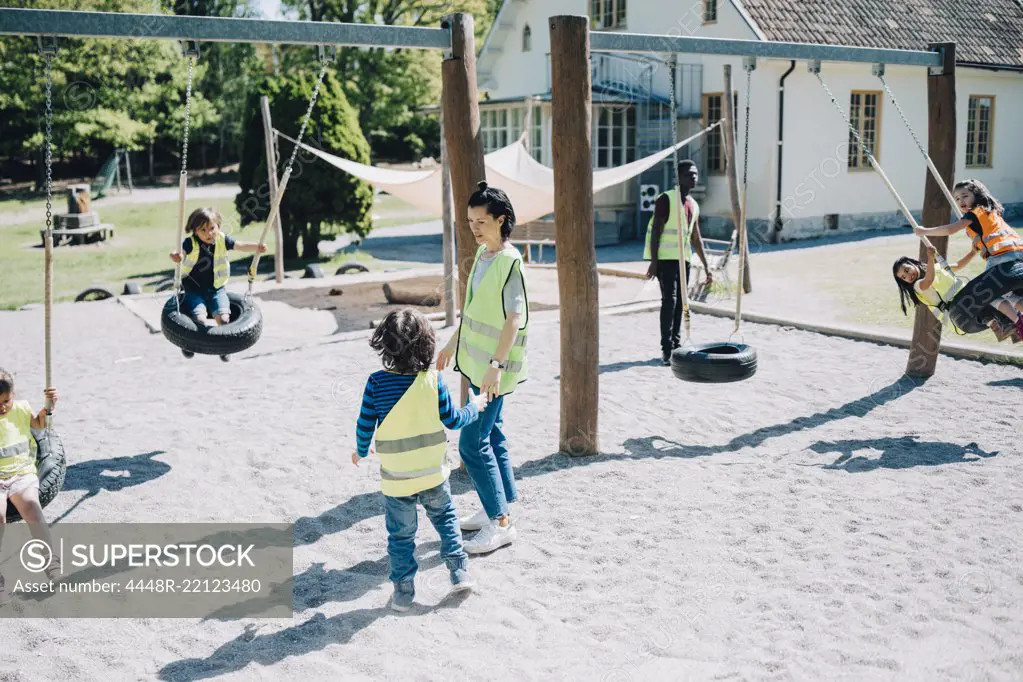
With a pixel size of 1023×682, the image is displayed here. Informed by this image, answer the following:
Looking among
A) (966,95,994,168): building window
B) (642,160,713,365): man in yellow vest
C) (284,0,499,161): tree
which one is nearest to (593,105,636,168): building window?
(966,95,994,168): building window

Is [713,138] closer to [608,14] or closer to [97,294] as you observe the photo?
[608,14]

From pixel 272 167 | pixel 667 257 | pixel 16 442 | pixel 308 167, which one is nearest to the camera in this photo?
pixel 16 442

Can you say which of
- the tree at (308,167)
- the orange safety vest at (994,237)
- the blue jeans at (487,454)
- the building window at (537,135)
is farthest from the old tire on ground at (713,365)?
the building window at (537,135)

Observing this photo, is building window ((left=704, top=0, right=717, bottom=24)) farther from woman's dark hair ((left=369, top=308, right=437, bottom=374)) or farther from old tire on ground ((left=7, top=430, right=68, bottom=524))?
old tire on ground ((left=7, top=430, right=68, bottom=524))

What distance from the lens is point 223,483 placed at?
5699 millimetres

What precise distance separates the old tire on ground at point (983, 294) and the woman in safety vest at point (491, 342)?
10.1 ft

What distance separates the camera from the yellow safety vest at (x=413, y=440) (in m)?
3.92

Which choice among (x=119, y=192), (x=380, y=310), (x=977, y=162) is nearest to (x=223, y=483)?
(x=380, y=310)

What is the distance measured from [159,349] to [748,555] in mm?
6764

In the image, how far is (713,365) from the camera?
19.1ft

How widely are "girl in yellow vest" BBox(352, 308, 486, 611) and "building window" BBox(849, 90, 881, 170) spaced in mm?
17591

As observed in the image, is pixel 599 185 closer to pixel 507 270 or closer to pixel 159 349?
pixel 159 349

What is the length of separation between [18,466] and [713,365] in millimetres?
3610

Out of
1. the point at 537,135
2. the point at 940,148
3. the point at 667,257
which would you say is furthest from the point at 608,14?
the point at 940,148
